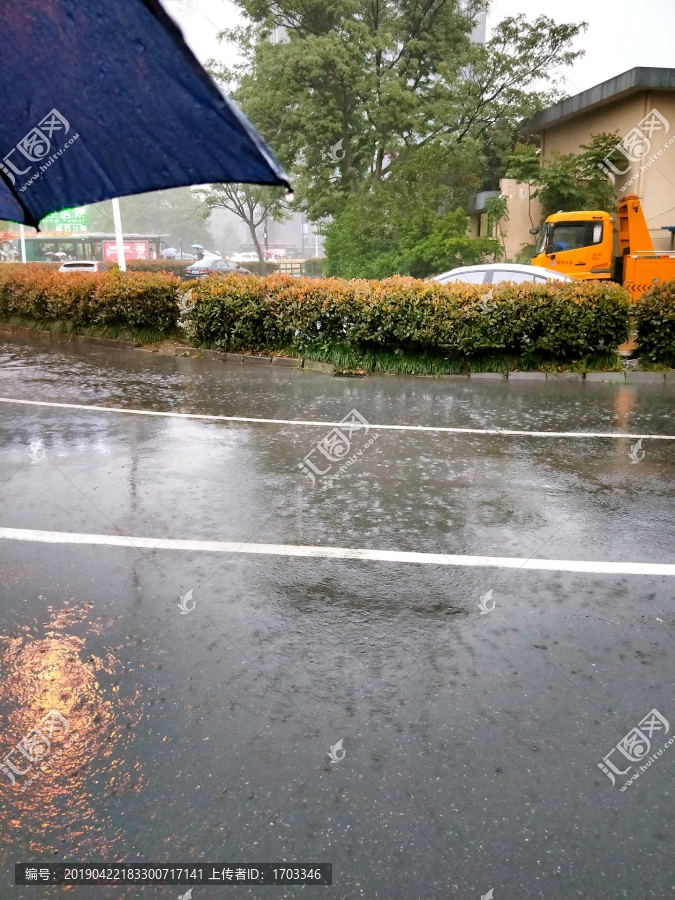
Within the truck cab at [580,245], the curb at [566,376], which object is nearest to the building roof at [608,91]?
the truck cab at [580,245]

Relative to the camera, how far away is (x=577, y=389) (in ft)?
34.0

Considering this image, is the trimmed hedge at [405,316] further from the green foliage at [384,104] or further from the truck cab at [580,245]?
the green foliage at [384,104]

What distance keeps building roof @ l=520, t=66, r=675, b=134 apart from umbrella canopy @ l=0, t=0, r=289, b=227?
20478mm

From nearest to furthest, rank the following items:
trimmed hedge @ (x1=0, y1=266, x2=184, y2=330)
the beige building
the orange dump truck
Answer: trimmed hedge @ (x1=0, y1=266, x2=184, y2=330)
the orange dump truck
the beige building

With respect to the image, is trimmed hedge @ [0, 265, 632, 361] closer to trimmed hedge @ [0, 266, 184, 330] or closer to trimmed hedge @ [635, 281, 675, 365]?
trimmed hedge @ [635, 281, 675, 365]

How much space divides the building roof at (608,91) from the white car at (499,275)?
994 centimetres

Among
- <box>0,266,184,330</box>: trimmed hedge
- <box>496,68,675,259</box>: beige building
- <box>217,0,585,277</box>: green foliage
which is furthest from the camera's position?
<box>217,0,585,277</box>: green foliage

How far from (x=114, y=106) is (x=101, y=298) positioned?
39.9 ft

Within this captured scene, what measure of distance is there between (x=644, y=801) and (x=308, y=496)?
3.51 metres

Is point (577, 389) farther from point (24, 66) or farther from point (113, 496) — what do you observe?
point (24, 66)

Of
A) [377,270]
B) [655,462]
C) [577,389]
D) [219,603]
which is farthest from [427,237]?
[219,603]

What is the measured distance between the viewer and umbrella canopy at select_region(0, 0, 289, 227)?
205 cm

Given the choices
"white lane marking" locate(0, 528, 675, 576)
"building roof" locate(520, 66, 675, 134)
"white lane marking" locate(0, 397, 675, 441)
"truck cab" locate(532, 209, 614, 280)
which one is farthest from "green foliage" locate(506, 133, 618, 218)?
"white lane marking" locate(0, 528, 675, 576)

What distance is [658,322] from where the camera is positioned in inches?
439
